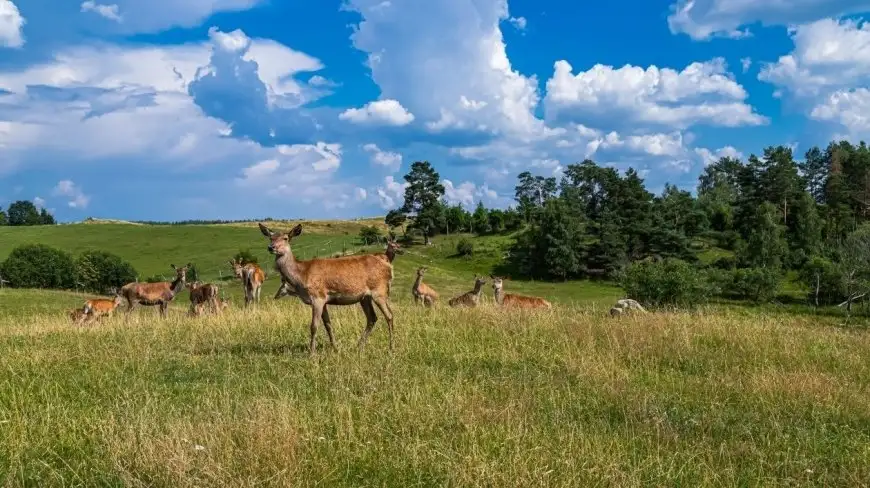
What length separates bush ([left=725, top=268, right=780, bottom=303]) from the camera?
7338cm

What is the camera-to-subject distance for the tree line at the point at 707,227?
78.3 meters

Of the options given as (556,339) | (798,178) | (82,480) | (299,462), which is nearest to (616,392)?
(556,339)

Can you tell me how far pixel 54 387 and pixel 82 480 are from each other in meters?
3.88

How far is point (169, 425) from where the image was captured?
20.5 ft

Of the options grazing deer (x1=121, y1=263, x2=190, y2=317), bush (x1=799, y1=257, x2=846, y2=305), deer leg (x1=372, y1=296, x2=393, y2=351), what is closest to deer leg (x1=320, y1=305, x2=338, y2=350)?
deer leg (x1=372, y1=296, x2=393, y2=351)

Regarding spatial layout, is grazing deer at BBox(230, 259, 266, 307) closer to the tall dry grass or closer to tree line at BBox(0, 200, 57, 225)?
the tall dry grass

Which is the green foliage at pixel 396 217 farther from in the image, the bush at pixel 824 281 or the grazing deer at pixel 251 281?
the grazing deer at pixel 251 281

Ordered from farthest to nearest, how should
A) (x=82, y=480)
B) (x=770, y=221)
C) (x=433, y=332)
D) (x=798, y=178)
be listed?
(x=798, y=178), (x=770, y=221), (x=433, y=332), (x=82, y=480)

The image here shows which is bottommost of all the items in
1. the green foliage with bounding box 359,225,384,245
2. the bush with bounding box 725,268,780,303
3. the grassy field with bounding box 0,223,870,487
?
the bush with bounding box 725,268,780,303

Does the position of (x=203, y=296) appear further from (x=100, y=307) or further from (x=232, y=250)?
(x=232, y=250)

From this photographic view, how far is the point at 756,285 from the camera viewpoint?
244ft

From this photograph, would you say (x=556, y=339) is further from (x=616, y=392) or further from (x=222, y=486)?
(x=222, y=486)

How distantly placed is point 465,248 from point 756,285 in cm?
4234

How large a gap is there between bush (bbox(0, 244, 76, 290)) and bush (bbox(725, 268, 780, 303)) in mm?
79866
